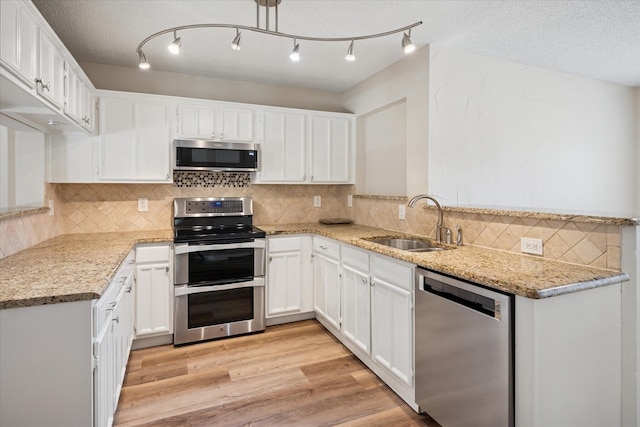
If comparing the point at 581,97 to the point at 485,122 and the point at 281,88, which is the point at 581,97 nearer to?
the point at 485,122

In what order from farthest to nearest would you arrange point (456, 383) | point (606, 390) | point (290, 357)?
point (290, 357) → point (456, 383) → point (606, 390)

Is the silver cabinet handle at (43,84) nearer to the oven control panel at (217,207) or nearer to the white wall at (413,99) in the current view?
the oven control panel at (217,207)

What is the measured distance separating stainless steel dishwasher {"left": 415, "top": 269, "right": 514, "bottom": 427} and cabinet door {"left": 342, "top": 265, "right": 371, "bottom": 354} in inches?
21.7

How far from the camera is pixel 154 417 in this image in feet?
6.74

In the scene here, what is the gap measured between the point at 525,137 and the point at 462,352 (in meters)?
2.42

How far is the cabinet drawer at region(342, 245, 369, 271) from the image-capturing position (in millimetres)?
2561

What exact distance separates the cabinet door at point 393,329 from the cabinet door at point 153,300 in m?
1.69

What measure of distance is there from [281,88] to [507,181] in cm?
249

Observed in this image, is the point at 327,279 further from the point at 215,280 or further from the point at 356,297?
the point at 215,280

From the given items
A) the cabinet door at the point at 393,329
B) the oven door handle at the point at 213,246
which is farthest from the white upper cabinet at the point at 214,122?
the cabinet door at the point at 393,329

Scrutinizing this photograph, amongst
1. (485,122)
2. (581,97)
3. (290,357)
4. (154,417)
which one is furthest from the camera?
(581,97)

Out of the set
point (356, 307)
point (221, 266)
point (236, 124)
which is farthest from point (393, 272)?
point (236, 124)

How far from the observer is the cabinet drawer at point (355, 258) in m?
2.56

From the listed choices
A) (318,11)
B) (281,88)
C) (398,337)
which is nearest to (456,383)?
(398,337)
